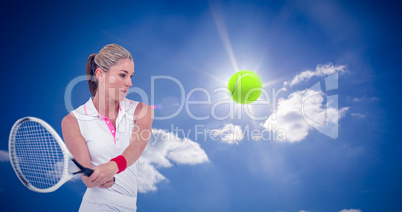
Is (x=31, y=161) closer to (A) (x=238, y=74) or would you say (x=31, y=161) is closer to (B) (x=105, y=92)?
(B) (x=105, y=92)

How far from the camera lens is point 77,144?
277 centimetres

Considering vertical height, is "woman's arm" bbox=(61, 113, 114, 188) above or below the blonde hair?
below

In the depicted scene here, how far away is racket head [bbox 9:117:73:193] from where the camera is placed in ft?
8.87

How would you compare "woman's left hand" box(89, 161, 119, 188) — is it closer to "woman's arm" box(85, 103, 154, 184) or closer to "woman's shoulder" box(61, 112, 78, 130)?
"woman's arm" box(85, 103, 154, 184)

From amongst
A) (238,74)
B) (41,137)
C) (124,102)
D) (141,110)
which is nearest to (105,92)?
(124,102)

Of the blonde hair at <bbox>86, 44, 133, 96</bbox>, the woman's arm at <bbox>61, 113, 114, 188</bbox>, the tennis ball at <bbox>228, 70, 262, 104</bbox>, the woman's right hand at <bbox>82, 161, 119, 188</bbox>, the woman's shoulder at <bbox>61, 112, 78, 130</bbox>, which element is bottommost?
the woman's right hand at <bbox>82, 161, 119, 188</bbox>

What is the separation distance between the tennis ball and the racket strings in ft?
13.6

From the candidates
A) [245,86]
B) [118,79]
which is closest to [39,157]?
[118,79]

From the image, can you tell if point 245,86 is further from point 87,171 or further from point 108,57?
point 87,171

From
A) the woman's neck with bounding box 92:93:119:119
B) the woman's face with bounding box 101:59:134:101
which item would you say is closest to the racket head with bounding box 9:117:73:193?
the woman's neck with bounding box 92:93:119:119

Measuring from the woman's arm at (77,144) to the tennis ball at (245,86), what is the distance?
3964 mm

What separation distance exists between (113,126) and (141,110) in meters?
0.40

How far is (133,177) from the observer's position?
2.97 metres

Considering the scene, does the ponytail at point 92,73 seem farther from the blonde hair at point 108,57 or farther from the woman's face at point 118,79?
the woman's face at point 118,79
